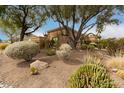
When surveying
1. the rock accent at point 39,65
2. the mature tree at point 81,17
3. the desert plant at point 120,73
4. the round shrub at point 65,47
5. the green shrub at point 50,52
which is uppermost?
the mature tree at point 81,17

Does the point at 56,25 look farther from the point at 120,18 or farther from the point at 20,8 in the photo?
the point at 120,18

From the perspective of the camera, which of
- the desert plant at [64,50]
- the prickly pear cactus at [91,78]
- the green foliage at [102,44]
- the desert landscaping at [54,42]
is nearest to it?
the prickly pear cactus at [91,78]

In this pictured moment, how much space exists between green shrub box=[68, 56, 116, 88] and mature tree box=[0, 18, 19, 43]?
4.35 ft

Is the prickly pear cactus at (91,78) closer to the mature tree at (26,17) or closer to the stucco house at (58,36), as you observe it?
the stucco house at (58,36)

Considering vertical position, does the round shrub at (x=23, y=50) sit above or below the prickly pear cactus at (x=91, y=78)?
above

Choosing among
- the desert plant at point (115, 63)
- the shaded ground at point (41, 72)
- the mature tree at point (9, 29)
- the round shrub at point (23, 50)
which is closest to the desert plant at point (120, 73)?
the desert plant at point (115, 63)

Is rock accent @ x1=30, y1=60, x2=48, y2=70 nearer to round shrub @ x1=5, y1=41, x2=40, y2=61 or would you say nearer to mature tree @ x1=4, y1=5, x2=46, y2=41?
round shrub @ x1=5, y1=41, x2=40, y2=61

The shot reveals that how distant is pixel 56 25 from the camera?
14.6 ft

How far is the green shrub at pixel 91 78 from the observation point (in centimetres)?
367

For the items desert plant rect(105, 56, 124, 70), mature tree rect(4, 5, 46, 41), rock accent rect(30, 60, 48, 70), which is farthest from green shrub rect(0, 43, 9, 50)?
desert plant rect(105, 56, 124, 70)

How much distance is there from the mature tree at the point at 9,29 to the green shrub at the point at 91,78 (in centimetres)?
133

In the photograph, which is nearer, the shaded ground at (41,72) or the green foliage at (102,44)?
the shaded ground at (41,72)
